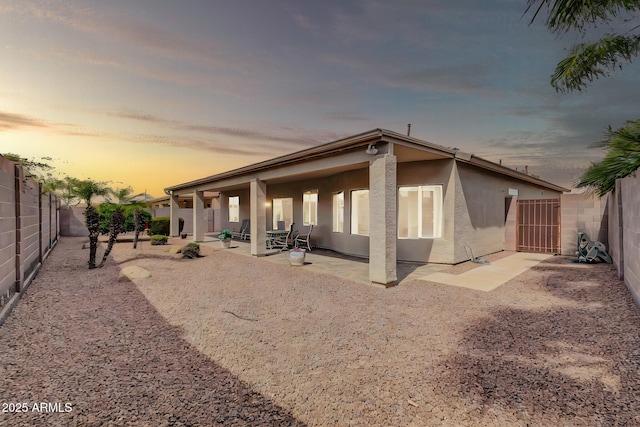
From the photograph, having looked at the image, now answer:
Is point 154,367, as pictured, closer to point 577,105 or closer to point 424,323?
point 424,323

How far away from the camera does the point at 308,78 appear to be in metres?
10.8

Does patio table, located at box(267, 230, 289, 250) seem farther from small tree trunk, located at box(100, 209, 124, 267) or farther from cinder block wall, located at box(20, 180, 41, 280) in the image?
cinder block wall, located at box(20, 180, 41, 280)

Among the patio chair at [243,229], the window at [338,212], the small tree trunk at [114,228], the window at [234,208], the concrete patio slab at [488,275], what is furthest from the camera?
the window at [234,208]

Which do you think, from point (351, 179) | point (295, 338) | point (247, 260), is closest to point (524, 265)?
point (351, 179)

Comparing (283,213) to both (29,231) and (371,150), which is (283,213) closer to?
(371,150)

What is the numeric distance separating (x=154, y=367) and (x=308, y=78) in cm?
1030

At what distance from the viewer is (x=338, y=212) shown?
11359 mm

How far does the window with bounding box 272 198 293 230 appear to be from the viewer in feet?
46.8

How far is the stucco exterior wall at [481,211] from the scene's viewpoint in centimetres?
921

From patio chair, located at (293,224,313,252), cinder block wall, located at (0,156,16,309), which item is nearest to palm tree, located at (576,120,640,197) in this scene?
patio chair, located at (293,224,313,252)

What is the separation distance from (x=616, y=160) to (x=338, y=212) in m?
7.80

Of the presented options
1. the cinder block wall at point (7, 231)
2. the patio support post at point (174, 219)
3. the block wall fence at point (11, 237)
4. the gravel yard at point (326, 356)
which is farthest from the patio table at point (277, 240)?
the patio support post at point (174, 219)

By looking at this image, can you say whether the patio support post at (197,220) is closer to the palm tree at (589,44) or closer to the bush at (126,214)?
the bush at (126,214)

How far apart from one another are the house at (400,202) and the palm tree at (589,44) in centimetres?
294
